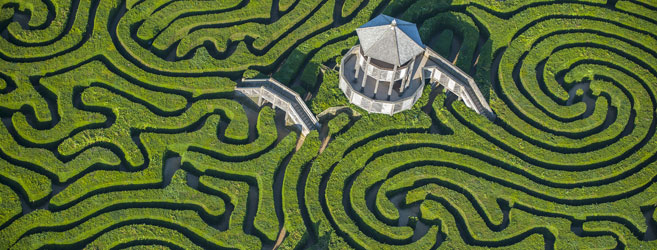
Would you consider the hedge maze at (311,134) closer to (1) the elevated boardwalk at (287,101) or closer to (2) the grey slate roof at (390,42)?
(1) the elevated boardwalk at (287,101)

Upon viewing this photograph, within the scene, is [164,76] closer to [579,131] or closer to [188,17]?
[188,17]

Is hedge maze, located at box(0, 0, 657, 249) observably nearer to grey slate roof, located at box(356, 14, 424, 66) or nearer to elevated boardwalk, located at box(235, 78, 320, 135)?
elevated boardwalk, located at box(235, 78, 320, 135)

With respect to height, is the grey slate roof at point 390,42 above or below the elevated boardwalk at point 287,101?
above

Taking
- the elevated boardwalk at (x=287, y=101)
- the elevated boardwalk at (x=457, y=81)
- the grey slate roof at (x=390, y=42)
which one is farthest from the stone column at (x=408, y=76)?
the elevated boardwalk at (x=287, y=101)

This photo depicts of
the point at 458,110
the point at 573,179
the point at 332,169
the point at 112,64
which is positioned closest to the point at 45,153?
the point at 112,64

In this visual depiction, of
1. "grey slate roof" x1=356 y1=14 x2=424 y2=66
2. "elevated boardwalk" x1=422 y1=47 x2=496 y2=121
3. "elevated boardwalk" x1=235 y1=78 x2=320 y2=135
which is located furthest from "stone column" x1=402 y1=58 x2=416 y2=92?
"elevated boardwalk" x1=235 y1=78 x2=320 y2=135

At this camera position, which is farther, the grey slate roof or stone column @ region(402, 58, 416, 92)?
stone column @ region(402, 58, 416, 92)

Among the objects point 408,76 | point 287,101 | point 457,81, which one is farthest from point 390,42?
point 287,101
